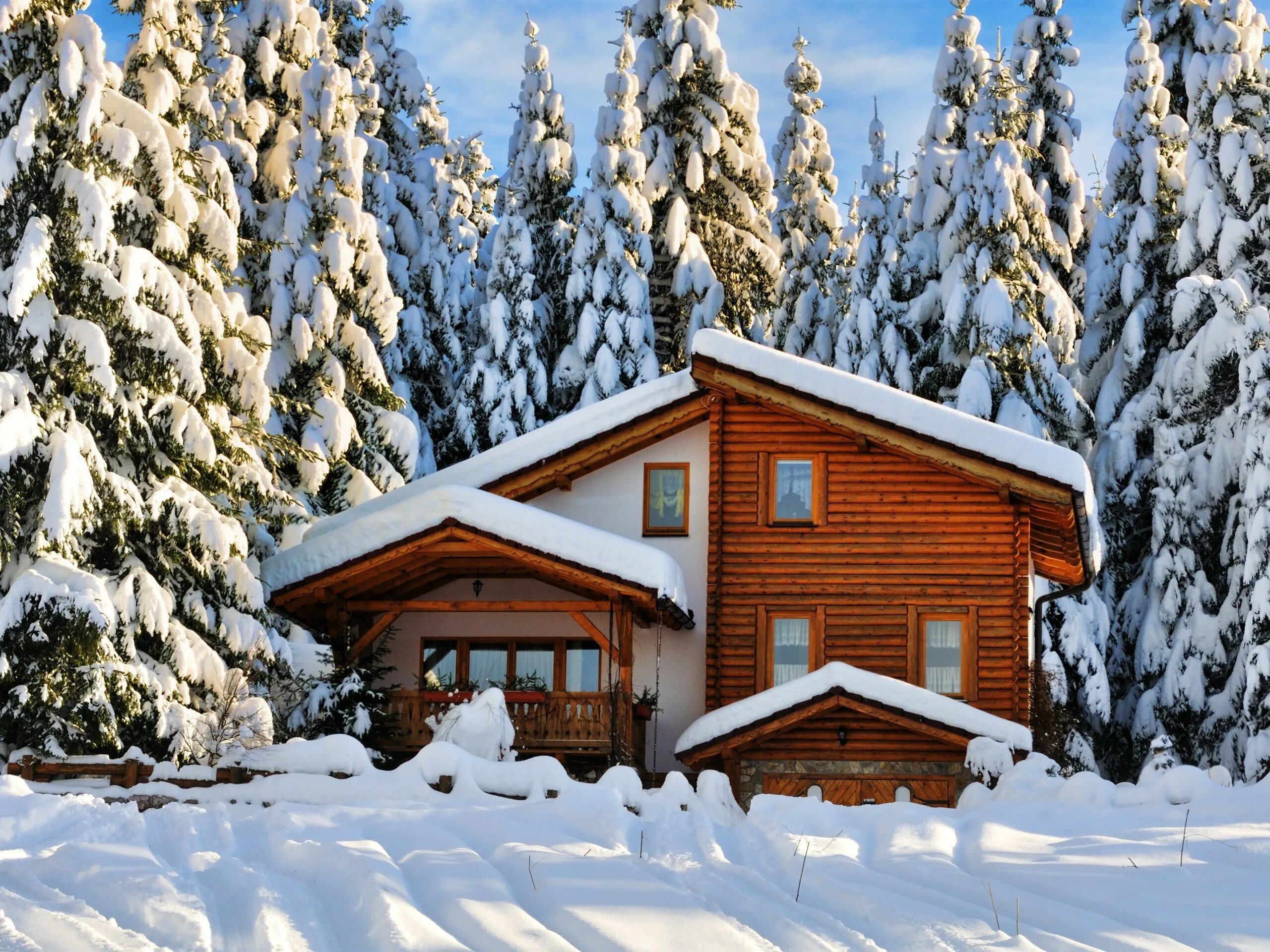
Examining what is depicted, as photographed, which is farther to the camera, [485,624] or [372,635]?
[485,624]

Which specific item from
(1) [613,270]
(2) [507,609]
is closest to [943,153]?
(1) [613,270]

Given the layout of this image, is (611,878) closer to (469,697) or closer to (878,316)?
(469,697)

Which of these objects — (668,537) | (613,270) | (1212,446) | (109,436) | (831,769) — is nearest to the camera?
(109,436)

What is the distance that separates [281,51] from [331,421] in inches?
315

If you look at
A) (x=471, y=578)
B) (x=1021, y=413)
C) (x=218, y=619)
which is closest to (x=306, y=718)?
(x=218, y=619)

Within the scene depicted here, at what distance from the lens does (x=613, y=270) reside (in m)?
37.2

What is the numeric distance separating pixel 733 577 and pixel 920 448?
11.0ft

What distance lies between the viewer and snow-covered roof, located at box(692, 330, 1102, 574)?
852 inches

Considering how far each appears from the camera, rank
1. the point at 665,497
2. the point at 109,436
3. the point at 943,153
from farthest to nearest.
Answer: the point at 943,153 → the point at 665,497 → the point at 109,436

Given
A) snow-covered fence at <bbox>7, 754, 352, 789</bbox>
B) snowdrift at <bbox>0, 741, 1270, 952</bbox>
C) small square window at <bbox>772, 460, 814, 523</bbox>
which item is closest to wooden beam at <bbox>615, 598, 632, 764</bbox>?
small square window at <bbox>772, 460, 814, 523</bbox>

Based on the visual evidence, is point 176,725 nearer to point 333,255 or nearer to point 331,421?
point 331,421

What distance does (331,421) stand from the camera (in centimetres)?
2736

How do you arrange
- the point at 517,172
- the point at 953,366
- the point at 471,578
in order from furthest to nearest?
the point at 517,172, the point at 953,366, the point at 471,578

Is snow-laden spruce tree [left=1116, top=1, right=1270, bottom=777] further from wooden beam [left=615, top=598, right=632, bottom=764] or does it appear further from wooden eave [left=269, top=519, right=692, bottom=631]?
wooden eave [left=269, top=519, right=692, bottom=631]
